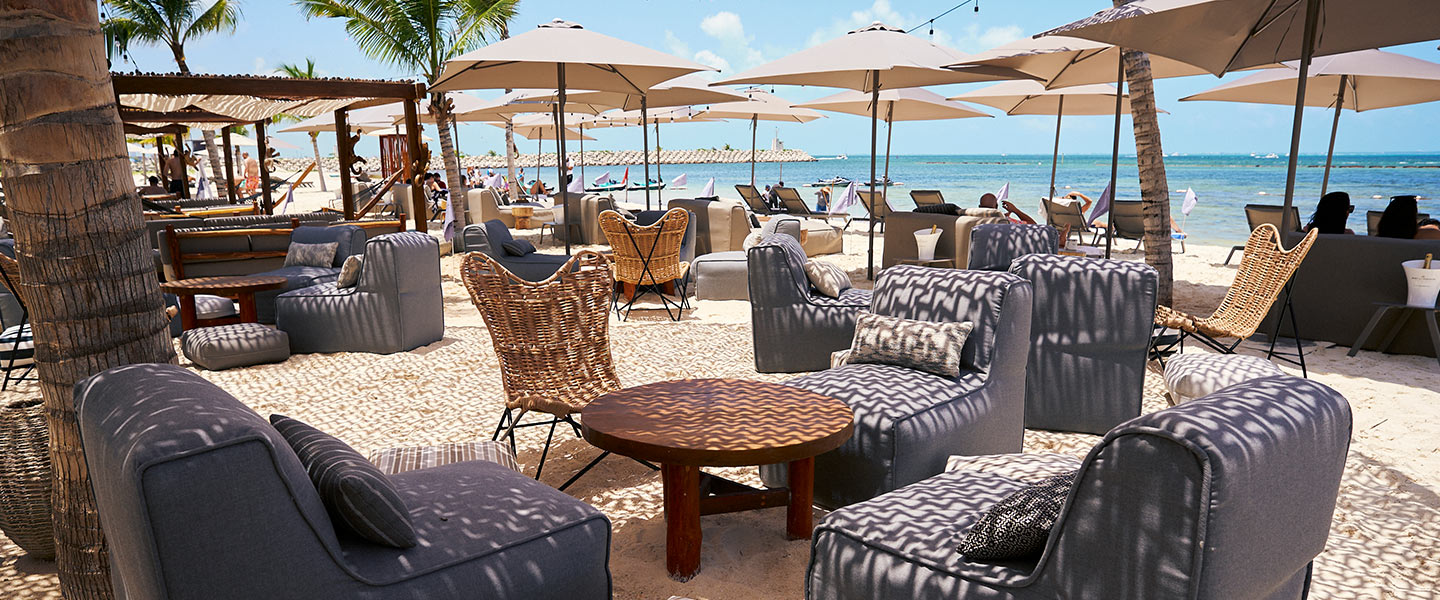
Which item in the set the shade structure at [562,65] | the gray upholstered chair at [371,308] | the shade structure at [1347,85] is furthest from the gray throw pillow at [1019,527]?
the shade structure at [1347,85]

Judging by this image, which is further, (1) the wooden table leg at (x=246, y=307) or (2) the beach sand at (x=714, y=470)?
(1) the wooden table leg at (x=246, y=307)

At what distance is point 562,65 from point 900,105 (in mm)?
6211

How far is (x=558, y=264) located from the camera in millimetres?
7488

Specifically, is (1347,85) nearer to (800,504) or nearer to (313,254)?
(800,504)

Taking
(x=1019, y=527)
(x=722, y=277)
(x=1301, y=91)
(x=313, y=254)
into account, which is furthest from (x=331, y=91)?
(x=1019, y=527)

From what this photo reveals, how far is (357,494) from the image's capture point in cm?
180

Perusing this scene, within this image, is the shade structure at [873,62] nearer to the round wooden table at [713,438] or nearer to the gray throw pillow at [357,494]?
the round wooden table at [713,438]

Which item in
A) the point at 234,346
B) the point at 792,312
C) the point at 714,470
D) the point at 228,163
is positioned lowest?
the point at 714,470

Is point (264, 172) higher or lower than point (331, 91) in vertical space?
lower

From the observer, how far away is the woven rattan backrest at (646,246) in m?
6.97

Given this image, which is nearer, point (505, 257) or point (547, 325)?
point (547, 325)

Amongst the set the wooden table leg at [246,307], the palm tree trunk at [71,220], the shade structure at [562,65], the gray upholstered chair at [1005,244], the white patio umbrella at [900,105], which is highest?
the shade structure at [562,65]

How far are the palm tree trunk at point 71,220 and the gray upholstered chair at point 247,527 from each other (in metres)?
0.35

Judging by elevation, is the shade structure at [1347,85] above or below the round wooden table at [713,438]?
above
